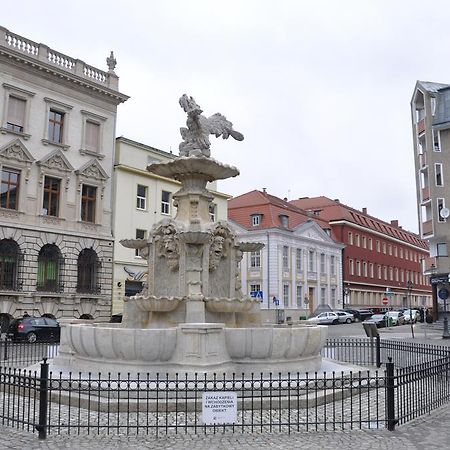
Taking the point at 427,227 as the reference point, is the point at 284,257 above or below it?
below

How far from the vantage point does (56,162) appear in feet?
110

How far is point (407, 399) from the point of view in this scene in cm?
881

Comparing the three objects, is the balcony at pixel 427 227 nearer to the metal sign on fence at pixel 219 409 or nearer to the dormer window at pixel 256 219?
the dormer window at pixel 256 219

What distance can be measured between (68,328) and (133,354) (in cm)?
199

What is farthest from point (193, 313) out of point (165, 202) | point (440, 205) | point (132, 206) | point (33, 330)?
point (440, 205)

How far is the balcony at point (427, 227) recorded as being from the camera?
42156 mm

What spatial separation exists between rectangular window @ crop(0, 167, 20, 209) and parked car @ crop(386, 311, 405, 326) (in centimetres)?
3000

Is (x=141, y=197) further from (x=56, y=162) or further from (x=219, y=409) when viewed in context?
(x=219, y=409)

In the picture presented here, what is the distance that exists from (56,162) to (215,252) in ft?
76.3

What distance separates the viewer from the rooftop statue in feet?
45.5

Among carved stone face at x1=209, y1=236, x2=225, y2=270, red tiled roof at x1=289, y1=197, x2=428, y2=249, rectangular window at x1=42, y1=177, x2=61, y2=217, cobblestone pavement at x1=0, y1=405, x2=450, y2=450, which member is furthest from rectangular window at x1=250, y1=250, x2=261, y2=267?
cobblestone pavement at x1=0, y1=405, x2=450, y2=450

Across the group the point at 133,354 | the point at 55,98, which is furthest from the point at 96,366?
the point at 55,98

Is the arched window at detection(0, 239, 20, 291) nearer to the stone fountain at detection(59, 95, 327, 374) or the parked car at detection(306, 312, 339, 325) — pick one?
the stone fountain at detection(59, 95, 327, 374)

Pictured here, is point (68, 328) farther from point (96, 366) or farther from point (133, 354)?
point (133, 354)
